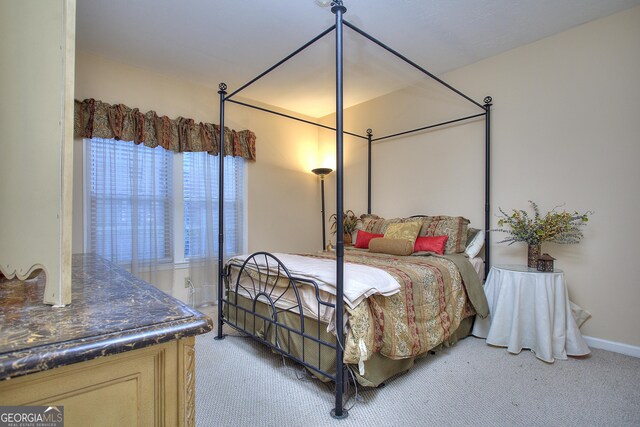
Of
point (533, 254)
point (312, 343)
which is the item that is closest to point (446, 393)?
point (312, 343)

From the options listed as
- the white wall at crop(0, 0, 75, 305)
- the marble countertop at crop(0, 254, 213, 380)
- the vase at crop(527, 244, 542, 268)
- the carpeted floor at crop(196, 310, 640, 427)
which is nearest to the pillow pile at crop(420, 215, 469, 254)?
the vase at crop(527, 244, 542, 268)

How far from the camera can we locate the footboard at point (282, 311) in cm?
186

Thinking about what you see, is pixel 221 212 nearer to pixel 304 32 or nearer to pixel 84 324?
pixel 304 32

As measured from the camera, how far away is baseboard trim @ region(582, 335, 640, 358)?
230 centimetres

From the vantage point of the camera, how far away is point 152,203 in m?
3.20

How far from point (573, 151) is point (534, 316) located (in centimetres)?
138

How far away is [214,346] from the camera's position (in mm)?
2516

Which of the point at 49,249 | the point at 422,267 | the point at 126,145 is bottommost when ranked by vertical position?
the point at 422,267

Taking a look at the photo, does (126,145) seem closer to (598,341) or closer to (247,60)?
(247,60)

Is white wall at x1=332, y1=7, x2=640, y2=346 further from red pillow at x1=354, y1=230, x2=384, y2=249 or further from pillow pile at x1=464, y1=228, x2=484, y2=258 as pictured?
red pillow at x1=354, y1=230, x2=384, y2=249

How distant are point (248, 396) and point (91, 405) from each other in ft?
5.06

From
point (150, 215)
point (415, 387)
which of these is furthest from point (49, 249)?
point (150, 215)

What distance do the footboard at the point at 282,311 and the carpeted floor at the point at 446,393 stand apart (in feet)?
0.59

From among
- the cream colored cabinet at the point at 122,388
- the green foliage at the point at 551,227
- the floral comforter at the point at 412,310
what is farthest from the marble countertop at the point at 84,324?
the green foliage at the point at 551,227
